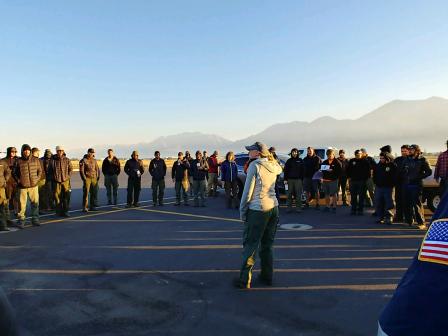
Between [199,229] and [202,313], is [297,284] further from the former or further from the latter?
[199,229]

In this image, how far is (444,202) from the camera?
5.40 ft

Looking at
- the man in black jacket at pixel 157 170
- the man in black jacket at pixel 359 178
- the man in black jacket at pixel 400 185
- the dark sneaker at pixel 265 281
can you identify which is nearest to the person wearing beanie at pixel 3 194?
the man in black jacket at pixel 157 170

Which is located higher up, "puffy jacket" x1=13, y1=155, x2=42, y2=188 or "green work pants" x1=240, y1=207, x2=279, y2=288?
"puffy jacket" x1=13, y1=155, x2=42, y2=188

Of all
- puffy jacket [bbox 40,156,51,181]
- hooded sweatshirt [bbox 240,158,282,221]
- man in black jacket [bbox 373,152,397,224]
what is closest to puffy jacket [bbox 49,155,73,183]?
puffy jacket [bbox 40,156,51,181]

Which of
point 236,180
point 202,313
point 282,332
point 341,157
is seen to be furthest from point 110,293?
point 341,157

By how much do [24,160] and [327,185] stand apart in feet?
30.1

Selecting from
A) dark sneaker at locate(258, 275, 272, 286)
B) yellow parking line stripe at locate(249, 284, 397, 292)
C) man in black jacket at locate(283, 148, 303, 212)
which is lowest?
yellow parking line stripe at locate(249, 284, 397, 292)

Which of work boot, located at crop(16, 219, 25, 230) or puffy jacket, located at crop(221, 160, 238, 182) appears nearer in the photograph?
work boot, located at crop(16, 219, 25, 230)

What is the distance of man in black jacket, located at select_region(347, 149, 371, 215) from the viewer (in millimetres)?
11227

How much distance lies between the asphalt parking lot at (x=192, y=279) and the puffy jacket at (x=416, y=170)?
1294mm

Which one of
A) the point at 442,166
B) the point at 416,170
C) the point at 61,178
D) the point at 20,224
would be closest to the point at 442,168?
the point at 442,166

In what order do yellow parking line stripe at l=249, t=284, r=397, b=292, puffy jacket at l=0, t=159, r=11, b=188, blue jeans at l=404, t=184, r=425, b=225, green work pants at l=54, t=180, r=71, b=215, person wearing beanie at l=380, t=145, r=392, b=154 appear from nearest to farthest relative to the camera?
yellow parking line stripe at l=249, t=284, r=397, b=292 < blue jeans at l=404, t=184, r=425, b=225 < puffy jacket at l=0, t=159, r=11, b=188 < person wearing beanie at l=380, t=145, r=392, b=154 < green work pants at l=54, t=180, r=71, b=215

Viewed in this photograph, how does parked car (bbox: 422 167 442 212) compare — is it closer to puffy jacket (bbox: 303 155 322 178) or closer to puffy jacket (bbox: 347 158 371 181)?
puffy jacket (bbox: 347 158 371 181)

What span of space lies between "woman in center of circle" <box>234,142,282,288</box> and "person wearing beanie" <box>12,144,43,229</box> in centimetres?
725
